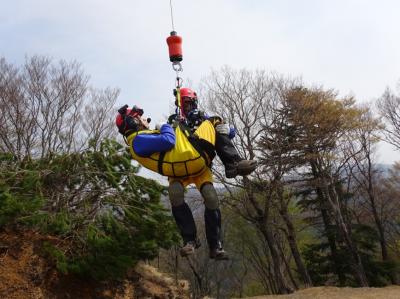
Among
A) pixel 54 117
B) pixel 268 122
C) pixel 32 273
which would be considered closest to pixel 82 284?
pixel 32 273

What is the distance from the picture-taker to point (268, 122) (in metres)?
17.4

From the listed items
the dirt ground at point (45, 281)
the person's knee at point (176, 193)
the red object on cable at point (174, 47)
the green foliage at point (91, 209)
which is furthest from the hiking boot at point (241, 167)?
the dirt ground at point (45, 281)

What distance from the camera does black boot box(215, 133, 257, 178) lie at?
11.4 feet

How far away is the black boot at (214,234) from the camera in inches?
138

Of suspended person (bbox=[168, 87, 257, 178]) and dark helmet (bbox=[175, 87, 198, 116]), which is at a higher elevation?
dark helmet (bbox=[175, 87, 198, 116])

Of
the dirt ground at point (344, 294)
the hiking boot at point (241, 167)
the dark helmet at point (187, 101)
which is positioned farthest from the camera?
the dirt ground at point (344, 294)

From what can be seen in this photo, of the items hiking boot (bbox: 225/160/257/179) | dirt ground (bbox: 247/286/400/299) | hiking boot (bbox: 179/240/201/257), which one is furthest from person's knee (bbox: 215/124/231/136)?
dirt ground (bbox: 247/286/400/299)

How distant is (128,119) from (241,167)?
105 centimetres

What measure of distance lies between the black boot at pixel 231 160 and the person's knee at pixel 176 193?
43 centimetres

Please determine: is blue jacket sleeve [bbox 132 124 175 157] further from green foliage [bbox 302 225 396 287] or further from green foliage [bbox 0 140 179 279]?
green foliage [bbox 302 225 396 287]

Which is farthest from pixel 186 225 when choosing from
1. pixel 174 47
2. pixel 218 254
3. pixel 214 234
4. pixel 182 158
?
pixel 174 47

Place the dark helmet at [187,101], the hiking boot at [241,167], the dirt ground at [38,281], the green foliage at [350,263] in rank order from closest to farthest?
the hiking boot at [241,167]
the dark helmet at [187,101]
the dirt ground at [38,281]
the green foliage at [350,263]

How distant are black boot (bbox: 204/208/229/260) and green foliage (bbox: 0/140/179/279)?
4737 mm

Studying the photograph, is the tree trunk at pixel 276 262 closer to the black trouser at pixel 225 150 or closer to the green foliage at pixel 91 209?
the green foliage at pixel 91 209
